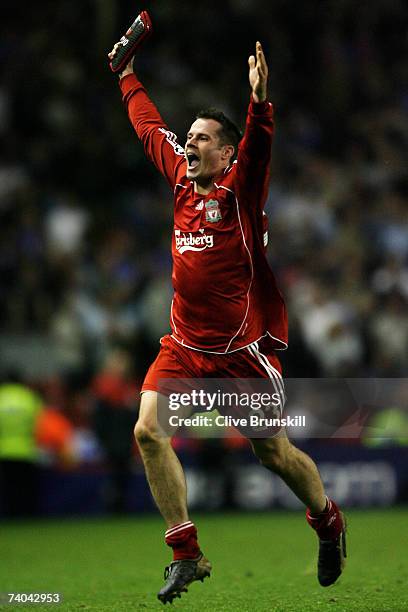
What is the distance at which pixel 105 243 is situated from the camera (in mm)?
13266

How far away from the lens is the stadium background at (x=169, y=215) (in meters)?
11.9

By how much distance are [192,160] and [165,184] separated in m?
8.18

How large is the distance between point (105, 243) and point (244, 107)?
2123 millimetres

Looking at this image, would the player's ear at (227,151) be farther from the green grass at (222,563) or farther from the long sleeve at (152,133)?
the green grass at (222,563)

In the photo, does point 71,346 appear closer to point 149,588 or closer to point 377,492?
point 377,492

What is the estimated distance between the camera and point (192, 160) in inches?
231

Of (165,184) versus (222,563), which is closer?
(222,563)

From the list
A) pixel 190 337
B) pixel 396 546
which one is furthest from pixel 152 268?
pixel 190 337

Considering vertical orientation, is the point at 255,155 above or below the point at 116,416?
below

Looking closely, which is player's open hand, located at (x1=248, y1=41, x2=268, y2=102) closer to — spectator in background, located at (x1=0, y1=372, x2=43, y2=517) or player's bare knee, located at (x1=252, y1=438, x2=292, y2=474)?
player's bare knee, located at (x1=252, y1=438, x2=292, y2=474)

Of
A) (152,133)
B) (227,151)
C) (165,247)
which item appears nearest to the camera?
(227,151)
